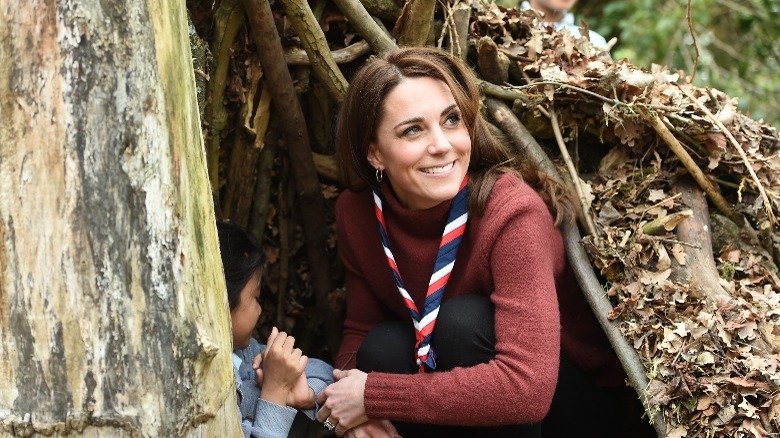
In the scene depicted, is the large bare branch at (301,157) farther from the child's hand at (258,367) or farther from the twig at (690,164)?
the twig at (690,164)

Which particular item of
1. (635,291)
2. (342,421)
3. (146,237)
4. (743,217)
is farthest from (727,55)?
(146,237)

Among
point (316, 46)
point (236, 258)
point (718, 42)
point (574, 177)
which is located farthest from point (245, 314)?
point (718, 42)

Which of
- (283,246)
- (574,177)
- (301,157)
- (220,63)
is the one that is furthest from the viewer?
(283,246)

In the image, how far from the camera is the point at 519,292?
2.46m

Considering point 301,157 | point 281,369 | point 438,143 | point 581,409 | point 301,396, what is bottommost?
point 581,409

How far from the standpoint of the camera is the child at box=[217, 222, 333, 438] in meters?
2.63

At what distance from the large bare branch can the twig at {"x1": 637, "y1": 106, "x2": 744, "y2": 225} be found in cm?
126

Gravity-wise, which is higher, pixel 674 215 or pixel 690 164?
pixel 690 164

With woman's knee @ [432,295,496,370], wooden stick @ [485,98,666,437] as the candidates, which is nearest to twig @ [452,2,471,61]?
wooden stick @ [485,98,666,437]

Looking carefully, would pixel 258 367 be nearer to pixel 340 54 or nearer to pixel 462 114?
pixel 462 114

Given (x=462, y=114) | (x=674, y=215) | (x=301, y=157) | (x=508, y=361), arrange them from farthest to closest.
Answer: (x=301, y=157) < (x=674, y=215) < (x=462, y=114) < (x=508, y=361)

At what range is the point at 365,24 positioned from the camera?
3.15 m

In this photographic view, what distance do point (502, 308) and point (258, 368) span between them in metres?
0.85

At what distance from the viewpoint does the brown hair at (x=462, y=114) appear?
2627mm
